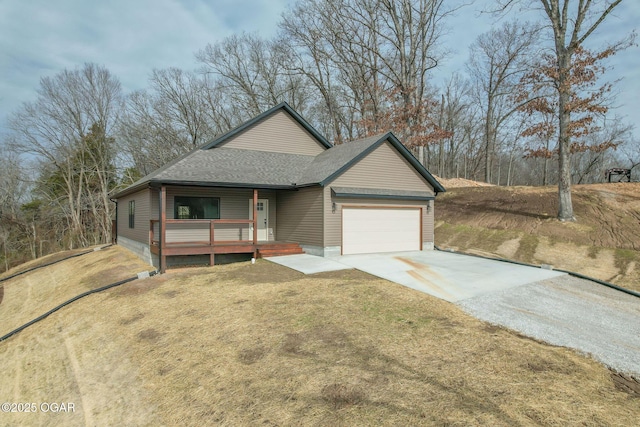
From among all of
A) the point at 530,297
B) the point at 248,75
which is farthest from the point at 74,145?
the point at 530,297

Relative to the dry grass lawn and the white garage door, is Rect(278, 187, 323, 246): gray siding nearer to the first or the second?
the white garage door

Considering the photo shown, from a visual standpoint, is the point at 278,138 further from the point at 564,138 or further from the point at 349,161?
the point at 564,138

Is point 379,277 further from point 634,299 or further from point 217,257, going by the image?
point 217,257

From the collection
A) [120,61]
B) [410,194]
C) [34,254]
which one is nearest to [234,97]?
[120,61]

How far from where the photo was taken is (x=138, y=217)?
15.0 meters

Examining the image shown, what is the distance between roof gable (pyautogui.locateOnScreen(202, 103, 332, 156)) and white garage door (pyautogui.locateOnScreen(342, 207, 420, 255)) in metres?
5.51

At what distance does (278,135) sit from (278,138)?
150 mm

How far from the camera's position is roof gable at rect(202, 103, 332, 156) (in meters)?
16.1

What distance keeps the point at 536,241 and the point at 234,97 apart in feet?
85.3

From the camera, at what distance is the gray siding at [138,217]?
13445 mm

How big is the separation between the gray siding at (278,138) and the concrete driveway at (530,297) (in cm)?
669

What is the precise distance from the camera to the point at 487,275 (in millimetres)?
9438

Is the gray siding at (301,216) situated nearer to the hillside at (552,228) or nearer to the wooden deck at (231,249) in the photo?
the wooden deck at (231,249)

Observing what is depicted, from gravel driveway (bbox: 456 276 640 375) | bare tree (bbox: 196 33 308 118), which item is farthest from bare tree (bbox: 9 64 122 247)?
gravel driveway (bbox: 456 276 640 375)
